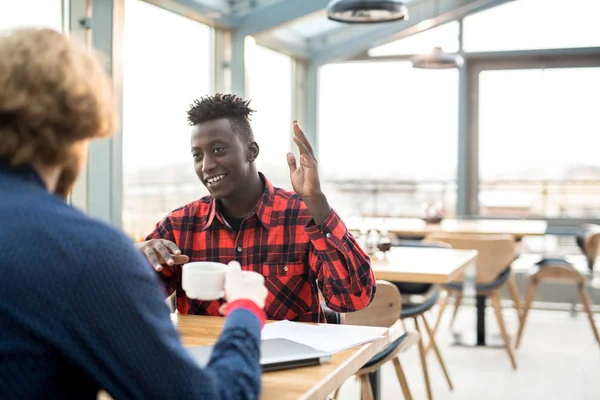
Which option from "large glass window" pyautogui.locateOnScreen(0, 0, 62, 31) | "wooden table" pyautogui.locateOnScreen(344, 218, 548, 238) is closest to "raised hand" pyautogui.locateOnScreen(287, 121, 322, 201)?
"large glass window" pyautogui.locateOnScreen(0, 0, 62, 31)

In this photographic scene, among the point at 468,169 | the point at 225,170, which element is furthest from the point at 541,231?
the point at 225,170

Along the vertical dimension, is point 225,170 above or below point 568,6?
below

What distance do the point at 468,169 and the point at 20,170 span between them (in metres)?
6.54

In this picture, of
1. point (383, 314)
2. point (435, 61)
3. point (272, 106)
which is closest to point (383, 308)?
point (383, 314)

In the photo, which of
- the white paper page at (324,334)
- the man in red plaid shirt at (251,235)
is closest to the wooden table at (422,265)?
the man in red plaid shirt at (251,235)

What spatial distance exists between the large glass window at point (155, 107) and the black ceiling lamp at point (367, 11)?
42.1 inches

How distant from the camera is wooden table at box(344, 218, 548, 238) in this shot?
205 inches

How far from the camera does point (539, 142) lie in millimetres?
6891

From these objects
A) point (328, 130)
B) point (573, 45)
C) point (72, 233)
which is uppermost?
point (573, 45)

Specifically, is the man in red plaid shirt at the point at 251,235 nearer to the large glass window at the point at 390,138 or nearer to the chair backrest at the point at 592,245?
the chair backrest at the point at 592,245

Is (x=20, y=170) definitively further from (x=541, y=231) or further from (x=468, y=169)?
(x=468, y=169)

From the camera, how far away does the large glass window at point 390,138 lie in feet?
23.5

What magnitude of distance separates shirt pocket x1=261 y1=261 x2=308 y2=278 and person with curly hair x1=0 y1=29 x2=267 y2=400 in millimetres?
1165

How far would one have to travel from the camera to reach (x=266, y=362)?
1.39 metres
